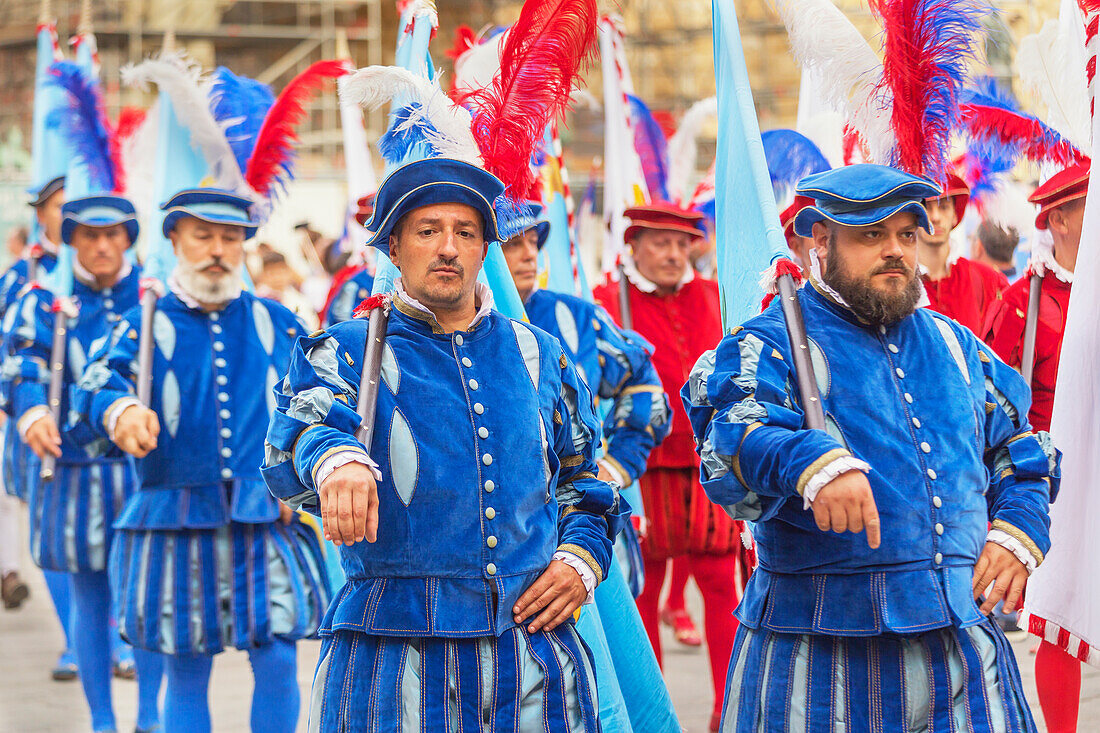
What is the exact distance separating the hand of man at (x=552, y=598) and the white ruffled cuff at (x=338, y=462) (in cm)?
52

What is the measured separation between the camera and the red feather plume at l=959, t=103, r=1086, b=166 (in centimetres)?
412

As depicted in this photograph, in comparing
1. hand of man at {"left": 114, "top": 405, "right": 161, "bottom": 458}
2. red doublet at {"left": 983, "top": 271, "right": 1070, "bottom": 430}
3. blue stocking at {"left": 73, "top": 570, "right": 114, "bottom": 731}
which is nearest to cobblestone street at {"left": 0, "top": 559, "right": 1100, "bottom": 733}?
blue stocking at {"left": 73, "top": 570, "right": 114, "bottom": 731}

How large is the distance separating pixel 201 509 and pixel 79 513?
5.39 feet

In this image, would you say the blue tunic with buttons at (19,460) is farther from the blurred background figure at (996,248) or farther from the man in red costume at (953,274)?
the blurred background figure at (996,248)

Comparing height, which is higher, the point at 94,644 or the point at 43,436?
the point at 43,436

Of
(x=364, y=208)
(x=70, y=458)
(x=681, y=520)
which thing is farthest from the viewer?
(x=364, y=208)

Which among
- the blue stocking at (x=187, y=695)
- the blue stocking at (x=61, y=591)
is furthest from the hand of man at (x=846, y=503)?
the blue stocking at (x=61, y=591)

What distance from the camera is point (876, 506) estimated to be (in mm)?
Result: 2773

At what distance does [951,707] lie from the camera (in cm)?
289

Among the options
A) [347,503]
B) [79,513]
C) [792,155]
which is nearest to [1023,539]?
[347,503]

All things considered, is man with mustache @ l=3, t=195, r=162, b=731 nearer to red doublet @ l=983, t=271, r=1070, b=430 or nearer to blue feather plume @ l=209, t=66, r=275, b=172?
blue feather plume @ l=209, t=66, r=275, b=172

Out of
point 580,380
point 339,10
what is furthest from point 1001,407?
point 339,10

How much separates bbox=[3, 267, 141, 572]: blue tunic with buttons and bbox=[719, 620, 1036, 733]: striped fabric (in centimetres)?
363

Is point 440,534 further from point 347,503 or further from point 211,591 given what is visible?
point 211,591
